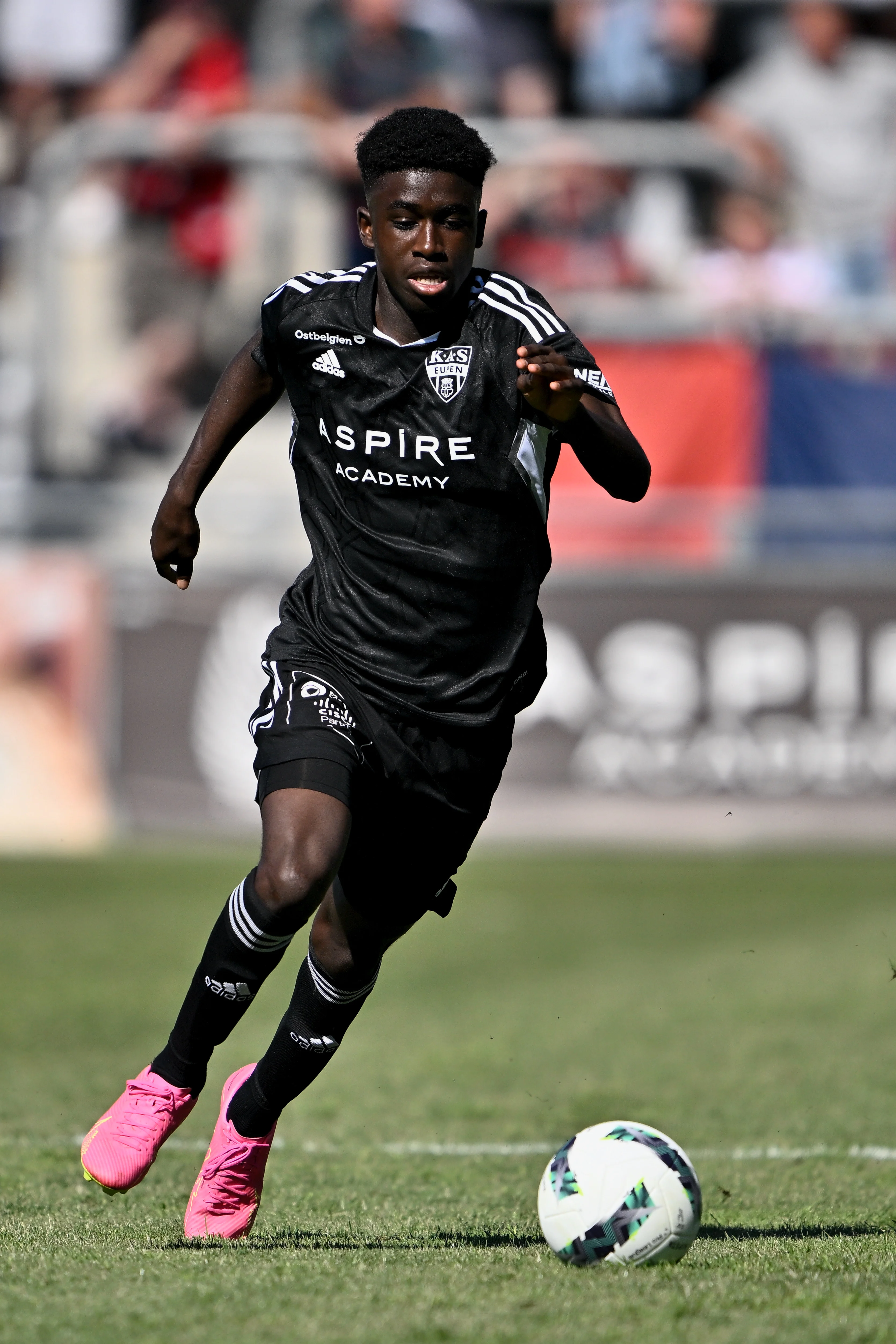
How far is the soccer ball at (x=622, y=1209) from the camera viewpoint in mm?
3834

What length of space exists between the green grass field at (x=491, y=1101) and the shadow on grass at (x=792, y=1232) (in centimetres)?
2

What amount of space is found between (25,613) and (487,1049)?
23.3ft

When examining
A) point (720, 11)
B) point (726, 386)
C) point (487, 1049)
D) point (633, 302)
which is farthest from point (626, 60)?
point (487, 1049)

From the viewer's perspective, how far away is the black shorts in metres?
4.17

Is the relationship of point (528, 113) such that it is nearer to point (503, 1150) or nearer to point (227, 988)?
point (503, 1150)

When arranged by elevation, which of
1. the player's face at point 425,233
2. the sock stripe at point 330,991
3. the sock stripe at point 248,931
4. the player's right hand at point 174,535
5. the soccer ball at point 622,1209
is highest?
the player's face at point 425,233

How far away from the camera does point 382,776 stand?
4270 mm

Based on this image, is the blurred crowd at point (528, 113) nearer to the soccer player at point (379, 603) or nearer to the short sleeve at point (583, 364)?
the soccer player at point (379, 603)

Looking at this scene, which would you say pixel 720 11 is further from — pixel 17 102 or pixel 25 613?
pixel 25 613

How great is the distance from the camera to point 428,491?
166 inches

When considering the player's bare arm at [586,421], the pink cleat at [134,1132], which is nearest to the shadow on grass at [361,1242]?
the pink cleat at [134,1132]

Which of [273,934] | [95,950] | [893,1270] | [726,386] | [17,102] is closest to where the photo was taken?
[893,1270]

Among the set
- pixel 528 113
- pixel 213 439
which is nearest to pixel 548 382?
pixel 213 439

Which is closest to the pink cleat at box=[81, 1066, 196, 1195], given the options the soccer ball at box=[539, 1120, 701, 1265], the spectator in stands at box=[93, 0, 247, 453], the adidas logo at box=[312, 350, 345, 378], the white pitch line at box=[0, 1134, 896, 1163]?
the soccer ball at box=[539, 1120, 701, 1265]
